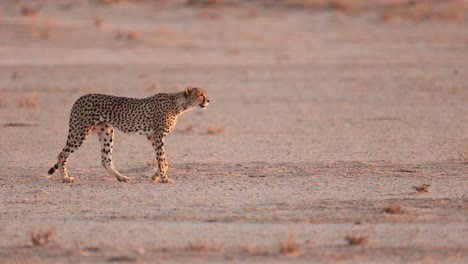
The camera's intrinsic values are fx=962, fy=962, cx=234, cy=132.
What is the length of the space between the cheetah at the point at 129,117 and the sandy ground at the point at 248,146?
1.30 feet

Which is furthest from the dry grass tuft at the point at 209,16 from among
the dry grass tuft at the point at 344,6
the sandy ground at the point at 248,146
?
the dry grass tuft at the point at 344,6

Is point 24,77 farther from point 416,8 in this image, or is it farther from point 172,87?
point 416,8

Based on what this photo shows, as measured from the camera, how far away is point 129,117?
12.6 metres

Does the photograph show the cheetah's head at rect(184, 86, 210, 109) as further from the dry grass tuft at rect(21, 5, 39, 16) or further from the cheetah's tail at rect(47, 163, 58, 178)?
the dry grass tuft at rect(21, 5, 39, 16)

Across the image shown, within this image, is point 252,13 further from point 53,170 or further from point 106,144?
point 53,170

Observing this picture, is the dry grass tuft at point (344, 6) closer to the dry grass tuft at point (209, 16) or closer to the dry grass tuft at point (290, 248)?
the dry grass tuft at point (209, 16)

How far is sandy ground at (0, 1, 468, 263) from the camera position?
951 cm

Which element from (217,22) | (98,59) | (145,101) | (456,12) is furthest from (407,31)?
(145,101)

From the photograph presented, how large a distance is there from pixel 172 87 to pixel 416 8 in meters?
20.2

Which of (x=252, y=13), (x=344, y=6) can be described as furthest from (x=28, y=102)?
(x=344, y=6)

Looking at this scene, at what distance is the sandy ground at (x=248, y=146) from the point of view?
31.2 ft

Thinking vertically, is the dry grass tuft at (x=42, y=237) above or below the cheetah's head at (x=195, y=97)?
below

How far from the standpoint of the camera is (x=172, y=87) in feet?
82.2

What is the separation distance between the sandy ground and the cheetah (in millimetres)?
397
